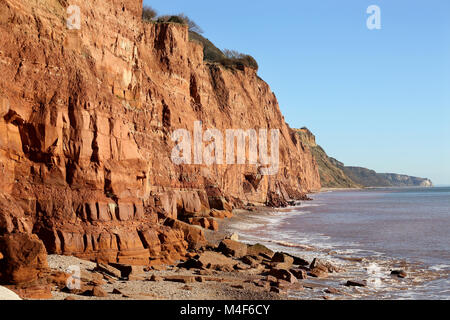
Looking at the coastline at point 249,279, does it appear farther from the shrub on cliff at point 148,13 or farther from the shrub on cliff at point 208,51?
the shrub on cliff at point 208,51

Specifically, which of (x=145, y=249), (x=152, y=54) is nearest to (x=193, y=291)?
(x=145, y=249)

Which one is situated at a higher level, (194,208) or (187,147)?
(187,147)

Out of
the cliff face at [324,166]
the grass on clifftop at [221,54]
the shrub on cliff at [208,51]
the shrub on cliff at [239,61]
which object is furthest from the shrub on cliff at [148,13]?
the cliff face at [324,166]

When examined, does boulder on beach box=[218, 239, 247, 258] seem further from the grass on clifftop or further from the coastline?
the grass on clifftop

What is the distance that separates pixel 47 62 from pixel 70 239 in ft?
21.3

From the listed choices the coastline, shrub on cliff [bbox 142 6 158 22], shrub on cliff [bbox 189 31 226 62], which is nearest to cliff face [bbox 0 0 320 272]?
the coastline

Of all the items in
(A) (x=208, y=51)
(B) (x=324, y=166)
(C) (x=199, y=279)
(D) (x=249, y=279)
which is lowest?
(D) (x=249, y=279)

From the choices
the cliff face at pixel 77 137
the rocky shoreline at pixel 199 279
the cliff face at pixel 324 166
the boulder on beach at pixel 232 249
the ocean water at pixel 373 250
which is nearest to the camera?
the rocky shoreline at pixel 199 279

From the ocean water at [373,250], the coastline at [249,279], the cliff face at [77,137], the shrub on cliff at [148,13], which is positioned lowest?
the ocean water at [373,250]

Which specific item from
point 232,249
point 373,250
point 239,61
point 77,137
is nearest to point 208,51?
point 239,61

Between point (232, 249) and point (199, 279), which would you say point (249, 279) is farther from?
point (232, 249)

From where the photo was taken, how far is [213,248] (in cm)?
2042

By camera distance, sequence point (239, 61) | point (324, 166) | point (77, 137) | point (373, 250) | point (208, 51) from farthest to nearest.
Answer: point (324, 166) < point (208, 51) < point (239, 61) < point (373, 250) < point (77, 137)

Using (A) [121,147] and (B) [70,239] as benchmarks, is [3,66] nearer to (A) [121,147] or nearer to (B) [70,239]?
(A) [121,147]
